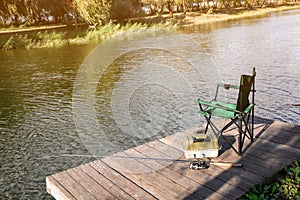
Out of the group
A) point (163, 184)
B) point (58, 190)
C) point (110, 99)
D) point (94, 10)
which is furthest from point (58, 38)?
point (163, 184)

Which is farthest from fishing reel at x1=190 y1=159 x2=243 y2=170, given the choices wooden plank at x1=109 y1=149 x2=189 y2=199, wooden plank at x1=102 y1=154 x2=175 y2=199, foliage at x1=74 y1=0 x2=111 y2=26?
foliage at x1=74 y1=0 x2=111 y2=26

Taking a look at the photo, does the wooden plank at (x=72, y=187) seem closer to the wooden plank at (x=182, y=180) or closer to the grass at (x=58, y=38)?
the wooden plank at (x=182, y=180)

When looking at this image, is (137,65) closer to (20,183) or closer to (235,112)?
(20,183)

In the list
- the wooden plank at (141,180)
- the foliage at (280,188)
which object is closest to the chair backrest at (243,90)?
the foliage at (280,188)

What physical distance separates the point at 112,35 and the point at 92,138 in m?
18.3

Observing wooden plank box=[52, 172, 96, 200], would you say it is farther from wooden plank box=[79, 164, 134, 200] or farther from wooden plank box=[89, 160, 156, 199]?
wooden plank box=[89, 160, 156, 199]

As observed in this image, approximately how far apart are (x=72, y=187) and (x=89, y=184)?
0.56 ft

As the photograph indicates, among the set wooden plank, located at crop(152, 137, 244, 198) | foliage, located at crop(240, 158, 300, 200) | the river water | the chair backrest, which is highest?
the chair backrest

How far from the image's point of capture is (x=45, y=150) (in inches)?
231

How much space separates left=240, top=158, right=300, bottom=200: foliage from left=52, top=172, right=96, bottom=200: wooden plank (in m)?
1.46

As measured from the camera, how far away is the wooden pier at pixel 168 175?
3.08 metres

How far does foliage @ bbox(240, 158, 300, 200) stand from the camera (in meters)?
2.97

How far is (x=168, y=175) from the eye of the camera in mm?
3359

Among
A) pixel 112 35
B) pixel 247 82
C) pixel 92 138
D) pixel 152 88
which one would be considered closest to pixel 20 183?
pixel 92 138
